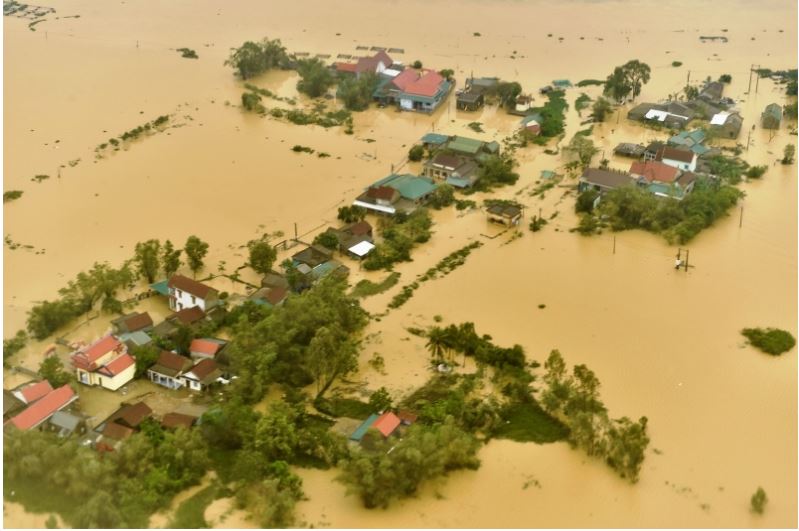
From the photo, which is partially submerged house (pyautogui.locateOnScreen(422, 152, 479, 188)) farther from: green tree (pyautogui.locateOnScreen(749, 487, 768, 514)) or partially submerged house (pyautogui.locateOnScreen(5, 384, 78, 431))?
green tree (pyautogui.locateOnScreen(749, 487, 768, 514))

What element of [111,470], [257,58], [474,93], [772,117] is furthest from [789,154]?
[111,470]

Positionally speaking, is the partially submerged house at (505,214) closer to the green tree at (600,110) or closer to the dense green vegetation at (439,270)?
the dense green vegetation at (439,270)

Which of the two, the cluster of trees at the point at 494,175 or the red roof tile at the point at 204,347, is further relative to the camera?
the cluster of trees at the point at 494,175

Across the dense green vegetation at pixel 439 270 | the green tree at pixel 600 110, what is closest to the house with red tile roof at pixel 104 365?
A: the dense green vegetation at pixel 439 270

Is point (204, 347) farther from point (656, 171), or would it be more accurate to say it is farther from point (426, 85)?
point (426, 85)

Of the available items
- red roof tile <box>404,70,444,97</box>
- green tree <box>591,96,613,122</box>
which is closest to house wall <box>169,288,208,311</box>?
red roof tile <box>404,70,444,97</box>
